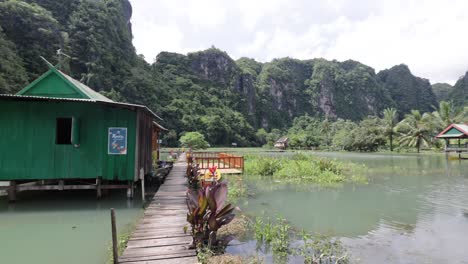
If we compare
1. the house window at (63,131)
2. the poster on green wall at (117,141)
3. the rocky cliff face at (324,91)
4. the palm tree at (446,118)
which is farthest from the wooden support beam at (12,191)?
the rocky cliff face at (324,91)

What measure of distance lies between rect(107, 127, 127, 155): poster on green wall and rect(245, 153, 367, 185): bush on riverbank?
9.40 metres

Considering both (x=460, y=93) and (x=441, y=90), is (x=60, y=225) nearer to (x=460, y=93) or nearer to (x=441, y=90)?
(x=460, y=93)

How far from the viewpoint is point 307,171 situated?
663 inches

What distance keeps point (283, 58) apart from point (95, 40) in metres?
122

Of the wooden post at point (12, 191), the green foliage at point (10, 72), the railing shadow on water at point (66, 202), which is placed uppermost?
the green foliage at point (10, 72)

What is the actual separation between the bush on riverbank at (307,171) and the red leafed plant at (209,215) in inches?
428

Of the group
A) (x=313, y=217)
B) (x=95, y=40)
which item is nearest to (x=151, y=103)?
(x=95, y=40)

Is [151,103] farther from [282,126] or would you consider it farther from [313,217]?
[282,126]

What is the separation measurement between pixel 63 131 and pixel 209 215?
23.4 feet

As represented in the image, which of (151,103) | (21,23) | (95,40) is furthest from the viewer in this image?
(151,103)

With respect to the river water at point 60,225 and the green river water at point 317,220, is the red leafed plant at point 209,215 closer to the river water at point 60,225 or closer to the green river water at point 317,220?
the green river water at point 317,220

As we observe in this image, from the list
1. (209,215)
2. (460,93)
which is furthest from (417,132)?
(460,93)

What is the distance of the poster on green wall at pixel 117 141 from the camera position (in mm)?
9586

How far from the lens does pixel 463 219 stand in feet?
27.7
